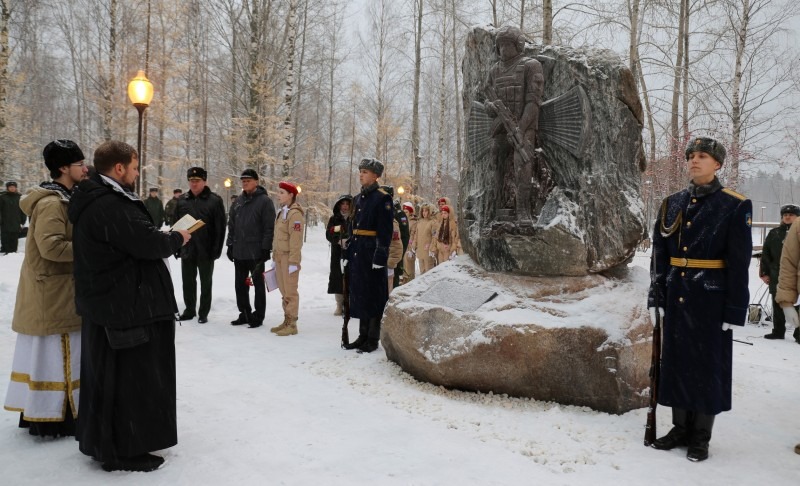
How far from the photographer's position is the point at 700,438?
3.45 m

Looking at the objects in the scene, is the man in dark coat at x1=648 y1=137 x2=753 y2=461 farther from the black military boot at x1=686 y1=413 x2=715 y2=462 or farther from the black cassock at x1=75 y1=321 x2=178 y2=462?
the black cassock at x1=75 y1=321 x2=178 y2=462

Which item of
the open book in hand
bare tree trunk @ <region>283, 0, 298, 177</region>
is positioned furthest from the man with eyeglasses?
bare tree trunk @ <region>283, 0, 298, 177</region>

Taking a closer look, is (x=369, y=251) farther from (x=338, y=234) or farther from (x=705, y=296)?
(x=705, y=296)

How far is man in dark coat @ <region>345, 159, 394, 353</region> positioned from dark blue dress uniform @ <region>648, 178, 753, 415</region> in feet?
10.1

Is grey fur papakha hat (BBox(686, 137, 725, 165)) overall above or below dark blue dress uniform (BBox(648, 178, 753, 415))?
above

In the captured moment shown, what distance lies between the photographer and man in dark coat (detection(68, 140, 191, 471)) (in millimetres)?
2912

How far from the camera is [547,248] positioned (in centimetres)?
497

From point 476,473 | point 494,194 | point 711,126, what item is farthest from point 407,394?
point 711,126

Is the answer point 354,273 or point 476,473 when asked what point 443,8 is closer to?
point 354,273

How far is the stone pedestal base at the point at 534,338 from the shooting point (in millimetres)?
4180

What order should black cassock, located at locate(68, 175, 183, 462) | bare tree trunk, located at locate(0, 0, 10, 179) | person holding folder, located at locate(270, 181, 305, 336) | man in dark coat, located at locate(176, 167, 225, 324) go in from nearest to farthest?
black cassock, located at locate(68, 175, 183, 462)
person holding folder, located at locate(270, 181, 305, 336)
man in dark coat, located at locate(176, 167, 225, 324)
bare tree trunk, located at locate(0, 0, 10, 179)

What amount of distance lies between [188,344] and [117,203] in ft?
11.7

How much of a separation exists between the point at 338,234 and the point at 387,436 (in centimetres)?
447

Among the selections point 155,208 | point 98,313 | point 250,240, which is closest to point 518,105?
point 250,240
